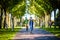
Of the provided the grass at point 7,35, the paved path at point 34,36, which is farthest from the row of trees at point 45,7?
the paved path at point 34,36

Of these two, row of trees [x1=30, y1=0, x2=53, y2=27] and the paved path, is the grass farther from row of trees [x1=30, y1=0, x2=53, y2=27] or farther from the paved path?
row of trees [x1=30, y1=0, x2=53, y2=27]

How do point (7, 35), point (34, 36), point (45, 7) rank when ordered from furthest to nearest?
point (45, 7) → point (7, 35) → point (34, 36)

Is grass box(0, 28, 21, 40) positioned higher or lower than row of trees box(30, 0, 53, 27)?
lower

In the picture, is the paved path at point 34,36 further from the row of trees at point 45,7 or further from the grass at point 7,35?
the row of trees at point 45,7

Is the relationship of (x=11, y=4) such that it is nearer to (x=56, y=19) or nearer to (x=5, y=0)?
(x=5, y=0)

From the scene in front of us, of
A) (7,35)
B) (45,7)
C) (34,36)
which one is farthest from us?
(45,7)

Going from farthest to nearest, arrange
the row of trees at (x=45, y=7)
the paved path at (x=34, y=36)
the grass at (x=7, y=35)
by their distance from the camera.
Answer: the row of trees at (x=45, y=7) → the grass at (x=7, y=35) → the paved path at (x=34, y=36)

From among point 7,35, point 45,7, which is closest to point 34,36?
point 7,35

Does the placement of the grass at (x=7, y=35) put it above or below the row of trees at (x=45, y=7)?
below

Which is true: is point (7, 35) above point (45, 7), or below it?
below

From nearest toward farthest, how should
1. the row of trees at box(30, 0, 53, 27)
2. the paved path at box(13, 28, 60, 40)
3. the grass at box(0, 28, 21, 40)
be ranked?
the paved path at box(13, 28, 60, 40), the grass at box(0, 28, 21, 40), the row of trees at box(30, 0, 53, 27)

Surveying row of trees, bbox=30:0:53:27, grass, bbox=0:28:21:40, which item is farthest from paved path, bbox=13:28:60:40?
row of trees, bbox=30:0:53:27

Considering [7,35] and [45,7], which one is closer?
[7,35]

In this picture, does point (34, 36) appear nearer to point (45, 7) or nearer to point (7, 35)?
point (7, 35)
